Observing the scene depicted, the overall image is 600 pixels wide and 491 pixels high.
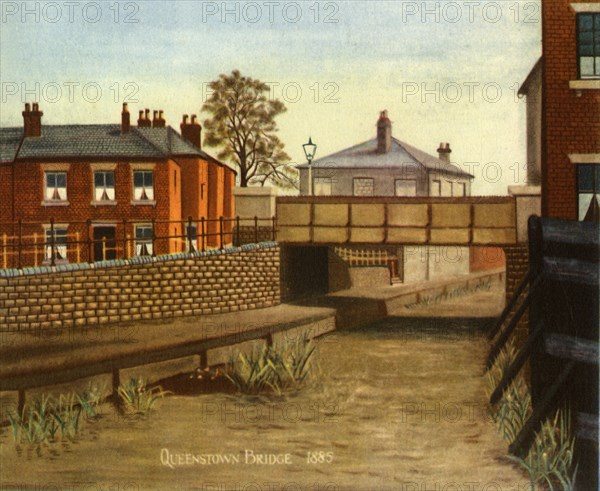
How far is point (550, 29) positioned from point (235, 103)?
138 inches

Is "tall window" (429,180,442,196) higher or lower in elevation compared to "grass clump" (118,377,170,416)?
higher

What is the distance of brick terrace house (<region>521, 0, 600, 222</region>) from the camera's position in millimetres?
9062

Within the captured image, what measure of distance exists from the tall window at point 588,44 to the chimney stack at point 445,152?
1987 mm

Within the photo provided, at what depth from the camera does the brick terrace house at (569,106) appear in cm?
906

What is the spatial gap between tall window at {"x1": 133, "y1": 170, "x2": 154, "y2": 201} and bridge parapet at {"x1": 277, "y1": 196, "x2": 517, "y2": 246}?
3.24 meters

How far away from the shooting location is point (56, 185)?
14633 mm

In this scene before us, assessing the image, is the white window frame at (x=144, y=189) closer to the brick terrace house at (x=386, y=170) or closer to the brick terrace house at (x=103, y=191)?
the brick terrace house at (x=103, y=191)

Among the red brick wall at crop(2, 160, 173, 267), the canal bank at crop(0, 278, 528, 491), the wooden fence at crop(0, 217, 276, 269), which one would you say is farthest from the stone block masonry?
the canal bank at crop(0, 278, 528, 491)

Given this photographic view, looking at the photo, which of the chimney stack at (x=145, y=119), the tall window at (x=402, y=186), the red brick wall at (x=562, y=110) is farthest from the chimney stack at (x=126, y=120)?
the tall window at (x=402, y=186)

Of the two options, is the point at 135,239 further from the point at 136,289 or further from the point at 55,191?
the point at 55,191

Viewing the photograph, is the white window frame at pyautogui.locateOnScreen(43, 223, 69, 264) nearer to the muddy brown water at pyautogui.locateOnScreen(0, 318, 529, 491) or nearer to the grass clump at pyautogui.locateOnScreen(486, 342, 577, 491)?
the muddy brown water at pyautogui.locateOnScreen(0, 318, 529, 491)

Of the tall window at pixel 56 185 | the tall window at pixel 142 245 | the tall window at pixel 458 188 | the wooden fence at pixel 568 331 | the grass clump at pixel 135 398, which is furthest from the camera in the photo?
the tall window at pixel 56 185

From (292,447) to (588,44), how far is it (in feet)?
17.9

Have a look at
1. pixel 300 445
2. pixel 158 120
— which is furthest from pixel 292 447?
pixel 158 120
